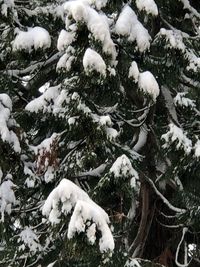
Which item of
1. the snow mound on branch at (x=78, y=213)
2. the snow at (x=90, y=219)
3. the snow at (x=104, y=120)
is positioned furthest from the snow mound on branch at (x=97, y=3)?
the snow at (x=90, y=219)

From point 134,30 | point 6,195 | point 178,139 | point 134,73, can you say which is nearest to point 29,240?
point 6,195

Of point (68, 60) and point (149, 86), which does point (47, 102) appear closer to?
point (68, 60)

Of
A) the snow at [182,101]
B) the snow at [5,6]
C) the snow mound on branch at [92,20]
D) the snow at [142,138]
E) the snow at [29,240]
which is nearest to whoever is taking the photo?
the snow mound on branch at [92,20]

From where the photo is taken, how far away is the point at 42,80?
4727 mm

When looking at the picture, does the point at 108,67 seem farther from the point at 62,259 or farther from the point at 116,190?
the point at 62,259

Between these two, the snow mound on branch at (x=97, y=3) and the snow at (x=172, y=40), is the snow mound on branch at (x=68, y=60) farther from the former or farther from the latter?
the snow at (x=172, y=40)

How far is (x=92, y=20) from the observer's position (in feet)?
9.96

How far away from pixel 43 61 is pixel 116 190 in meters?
1.47

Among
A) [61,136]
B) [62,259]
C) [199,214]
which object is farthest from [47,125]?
[199,214]

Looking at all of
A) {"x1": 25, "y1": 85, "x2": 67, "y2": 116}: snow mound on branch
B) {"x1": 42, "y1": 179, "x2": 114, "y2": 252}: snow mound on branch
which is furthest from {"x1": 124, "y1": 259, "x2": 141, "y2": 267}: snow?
{"x1": 25, "y1": 85, "x2": 67, "y2": 116}: snow mound on branch

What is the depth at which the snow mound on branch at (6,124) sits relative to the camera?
11.7 feet

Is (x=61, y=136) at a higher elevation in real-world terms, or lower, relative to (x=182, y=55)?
lower

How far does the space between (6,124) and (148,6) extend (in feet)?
4.34

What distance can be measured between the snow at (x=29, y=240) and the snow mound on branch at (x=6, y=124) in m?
0.93
